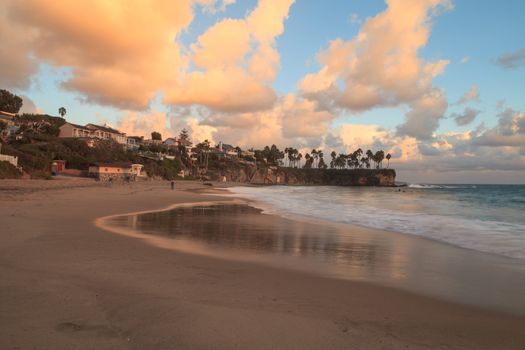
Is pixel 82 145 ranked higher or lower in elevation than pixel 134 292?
higher

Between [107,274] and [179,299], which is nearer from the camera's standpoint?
[179,299]

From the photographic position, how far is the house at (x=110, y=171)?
6059cm

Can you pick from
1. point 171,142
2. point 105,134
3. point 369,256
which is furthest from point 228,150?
point 369,256

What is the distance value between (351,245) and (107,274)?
8.18 m

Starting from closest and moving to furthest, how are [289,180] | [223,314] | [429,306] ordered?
[223,314] < [429,306] < [289,180]

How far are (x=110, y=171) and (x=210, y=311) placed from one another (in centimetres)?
6418

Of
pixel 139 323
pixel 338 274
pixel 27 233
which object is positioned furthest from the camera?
pixel 27 233

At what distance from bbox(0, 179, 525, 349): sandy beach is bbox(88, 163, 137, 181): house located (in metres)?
57.3

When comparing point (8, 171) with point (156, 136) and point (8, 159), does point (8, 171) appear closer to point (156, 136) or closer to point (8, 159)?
point (8, 159)

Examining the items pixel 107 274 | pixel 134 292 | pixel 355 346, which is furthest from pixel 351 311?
pixel 107 274

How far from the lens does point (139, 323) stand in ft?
14.9

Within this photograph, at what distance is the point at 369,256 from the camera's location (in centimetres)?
1012

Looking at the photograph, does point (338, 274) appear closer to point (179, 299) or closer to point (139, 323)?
point (179, 299)

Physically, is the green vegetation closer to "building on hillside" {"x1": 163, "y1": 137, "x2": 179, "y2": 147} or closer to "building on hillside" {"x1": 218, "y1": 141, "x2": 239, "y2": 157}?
"building on hillside" {"x1": 163, "y1": 137, "x2": 179, "y2": 147}
